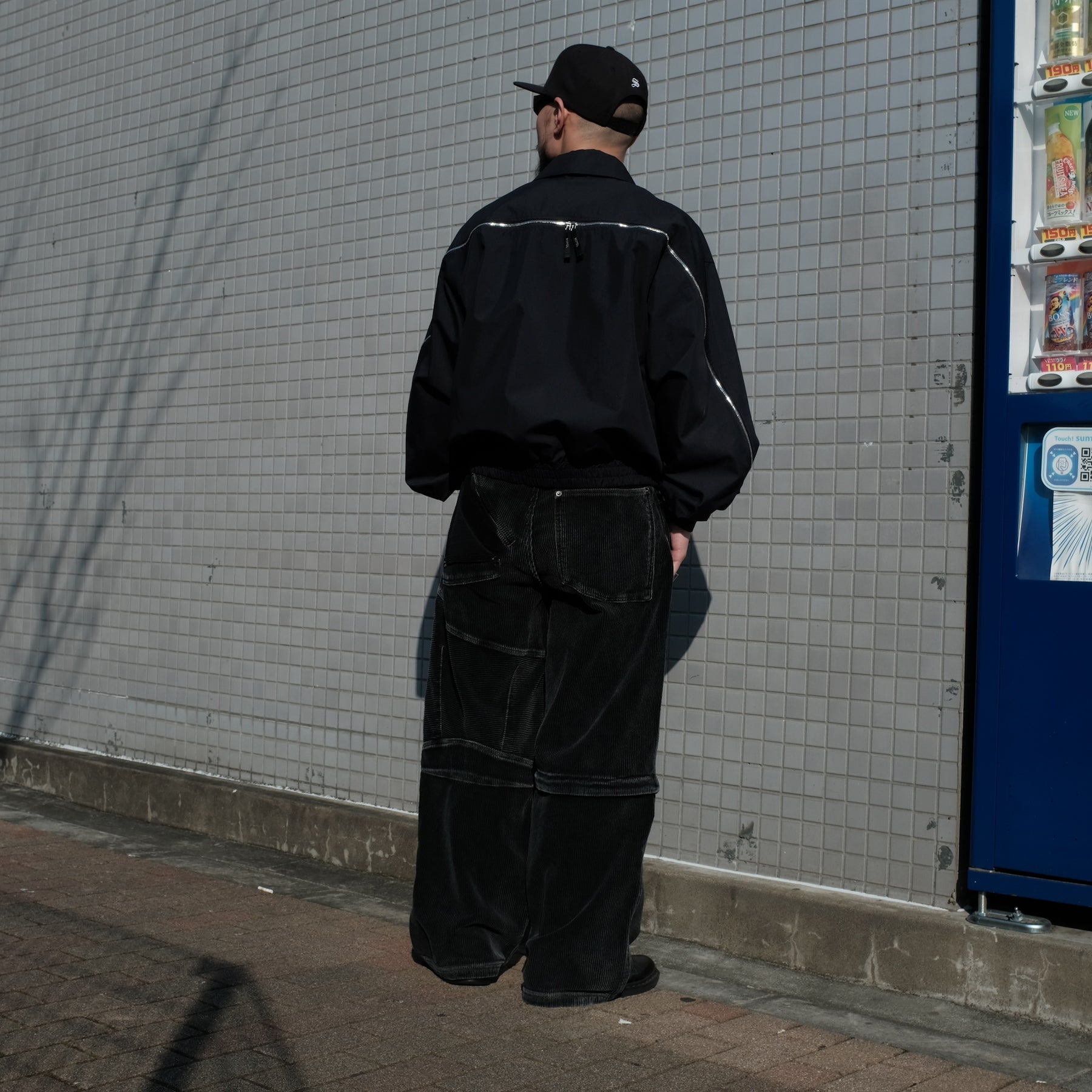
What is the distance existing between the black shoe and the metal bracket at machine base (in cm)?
84

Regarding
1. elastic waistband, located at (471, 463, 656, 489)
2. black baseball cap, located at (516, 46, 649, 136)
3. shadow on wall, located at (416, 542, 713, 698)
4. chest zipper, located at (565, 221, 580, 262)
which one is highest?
black baseball cap, located at (516, 46, 649, 136)

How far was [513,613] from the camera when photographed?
3.48 m

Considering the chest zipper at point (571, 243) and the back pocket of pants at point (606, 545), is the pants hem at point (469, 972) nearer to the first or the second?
the back pocket of pants at point (606, 545)

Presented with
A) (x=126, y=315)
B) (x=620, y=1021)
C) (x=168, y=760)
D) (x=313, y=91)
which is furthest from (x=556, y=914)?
(x=126, y=315)

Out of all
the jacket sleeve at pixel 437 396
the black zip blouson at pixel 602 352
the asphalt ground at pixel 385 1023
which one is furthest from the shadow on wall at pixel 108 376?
the black zip blouson at pixel 602 352

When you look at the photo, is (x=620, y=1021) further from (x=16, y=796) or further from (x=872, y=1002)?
(x=16, y=796)

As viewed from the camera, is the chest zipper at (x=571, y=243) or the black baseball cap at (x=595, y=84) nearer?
the chest zipper at (x=571, y=243)

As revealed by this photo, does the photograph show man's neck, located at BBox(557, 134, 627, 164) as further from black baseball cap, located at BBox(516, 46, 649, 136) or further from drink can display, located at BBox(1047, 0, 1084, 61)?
drink can display, located at BBox(1047, 0, 1084, 61)

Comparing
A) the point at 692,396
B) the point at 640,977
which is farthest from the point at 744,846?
the point at 692,396

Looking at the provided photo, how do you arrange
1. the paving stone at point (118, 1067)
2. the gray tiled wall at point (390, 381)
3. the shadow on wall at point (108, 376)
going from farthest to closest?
the shadow on wall at point (108, 376) → the gray tiled wall at point (390, 381) → the paving stone at point (118, 1067)

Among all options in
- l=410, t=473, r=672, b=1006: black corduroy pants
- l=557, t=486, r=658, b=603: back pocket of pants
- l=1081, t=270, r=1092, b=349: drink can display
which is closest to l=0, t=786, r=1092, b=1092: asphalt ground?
l=410, t=473, r=672, b=1006: black corduroy pants

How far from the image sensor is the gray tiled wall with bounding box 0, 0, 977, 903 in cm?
384

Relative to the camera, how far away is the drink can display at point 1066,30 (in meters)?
3.49

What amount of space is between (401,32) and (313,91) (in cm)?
51
